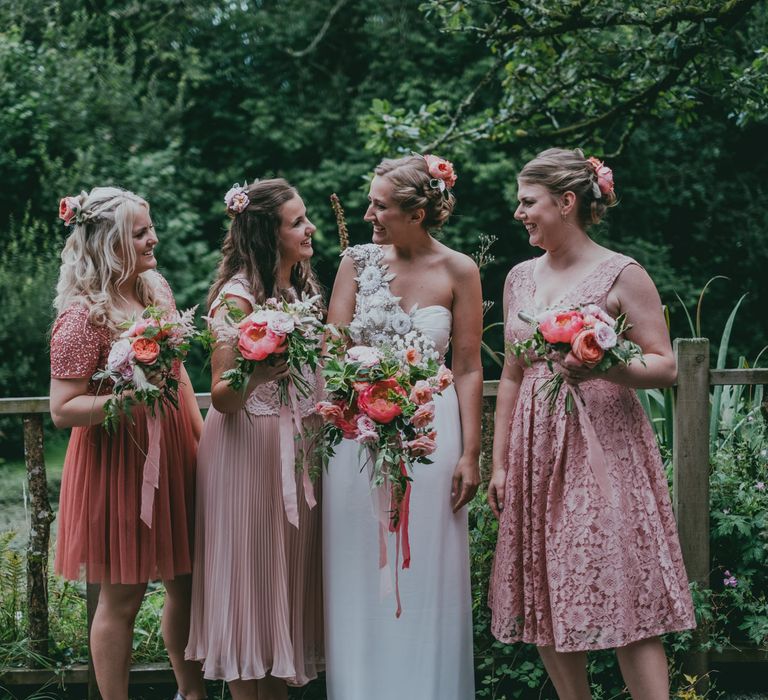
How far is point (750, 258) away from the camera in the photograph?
1312 centimetres

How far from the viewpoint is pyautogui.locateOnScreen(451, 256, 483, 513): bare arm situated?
3.57m

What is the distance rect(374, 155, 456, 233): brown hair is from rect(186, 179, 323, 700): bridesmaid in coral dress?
14.9 inches

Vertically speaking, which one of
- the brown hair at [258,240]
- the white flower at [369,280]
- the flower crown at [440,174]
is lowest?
the white flower at [369,280]

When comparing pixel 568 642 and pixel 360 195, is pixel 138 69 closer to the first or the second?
pixel 360 195

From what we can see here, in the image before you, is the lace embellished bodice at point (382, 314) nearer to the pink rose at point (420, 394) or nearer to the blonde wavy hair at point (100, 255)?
the pink rose at point (420, 394)

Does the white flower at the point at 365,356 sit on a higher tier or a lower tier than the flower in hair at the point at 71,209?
lower

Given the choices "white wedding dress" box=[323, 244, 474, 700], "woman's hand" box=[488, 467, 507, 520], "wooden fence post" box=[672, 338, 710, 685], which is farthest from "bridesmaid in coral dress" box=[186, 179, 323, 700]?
"wooden fence post" box=[672, 338, 710, 685]

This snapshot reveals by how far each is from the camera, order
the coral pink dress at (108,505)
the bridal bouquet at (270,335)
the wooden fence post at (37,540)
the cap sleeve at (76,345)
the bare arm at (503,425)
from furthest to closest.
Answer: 1. the wooden fence post at (37,540)
2. the bare arm at (503,425)
3. the coral pink dress at (108,505)
4. the cap sleeve at (76,345)
5. the bridal bouquet at (270,335)

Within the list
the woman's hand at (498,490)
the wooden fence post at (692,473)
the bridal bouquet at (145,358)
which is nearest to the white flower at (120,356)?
the bridal bouquet at (145,358)

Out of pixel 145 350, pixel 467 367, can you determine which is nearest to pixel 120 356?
pixel 145 350

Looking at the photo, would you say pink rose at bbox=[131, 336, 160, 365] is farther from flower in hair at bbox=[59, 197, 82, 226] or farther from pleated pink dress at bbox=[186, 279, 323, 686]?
flower in hair at bbox=[59, 197, 82, 226]

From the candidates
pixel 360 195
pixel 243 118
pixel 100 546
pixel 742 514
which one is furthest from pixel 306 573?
pixel 243 118

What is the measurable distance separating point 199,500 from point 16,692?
152 cm

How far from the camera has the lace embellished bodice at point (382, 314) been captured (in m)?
3.55
